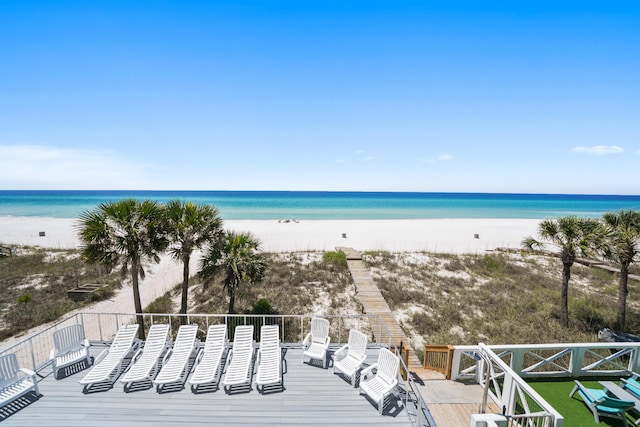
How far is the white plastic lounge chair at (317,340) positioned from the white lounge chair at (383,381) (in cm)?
151

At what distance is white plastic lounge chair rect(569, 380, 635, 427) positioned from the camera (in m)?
6.75

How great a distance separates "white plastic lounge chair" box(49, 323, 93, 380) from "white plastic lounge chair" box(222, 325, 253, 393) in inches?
153

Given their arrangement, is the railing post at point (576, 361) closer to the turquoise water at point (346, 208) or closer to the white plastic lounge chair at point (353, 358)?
the white plastic lounge chair at point (353, 358)

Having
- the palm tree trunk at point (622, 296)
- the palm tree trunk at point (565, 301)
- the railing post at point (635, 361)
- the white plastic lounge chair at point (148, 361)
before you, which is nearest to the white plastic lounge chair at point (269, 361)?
the white plastic lounge chair at point (148, 361)

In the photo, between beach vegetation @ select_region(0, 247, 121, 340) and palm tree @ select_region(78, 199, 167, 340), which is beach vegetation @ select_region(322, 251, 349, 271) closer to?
palm tree @ select_region(78, 199, 167, 340)

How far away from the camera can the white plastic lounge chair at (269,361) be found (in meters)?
6.98

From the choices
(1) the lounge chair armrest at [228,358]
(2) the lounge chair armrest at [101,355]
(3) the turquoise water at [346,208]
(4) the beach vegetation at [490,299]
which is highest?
(3) the turquoise water at [346,208]

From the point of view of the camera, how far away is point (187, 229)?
11.3 metres

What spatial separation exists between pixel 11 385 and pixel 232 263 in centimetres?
643

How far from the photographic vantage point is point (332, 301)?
15.5 metres

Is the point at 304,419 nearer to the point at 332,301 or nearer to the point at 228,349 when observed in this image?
the point at 228,349

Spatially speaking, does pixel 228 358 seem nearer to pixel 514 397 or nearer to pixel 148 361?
pixel 148 361

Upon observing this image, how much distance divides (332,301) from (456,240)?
84.1ft

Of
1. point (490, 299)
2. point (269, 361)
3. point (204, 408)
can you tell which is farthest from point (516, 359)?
point (204, 408)
